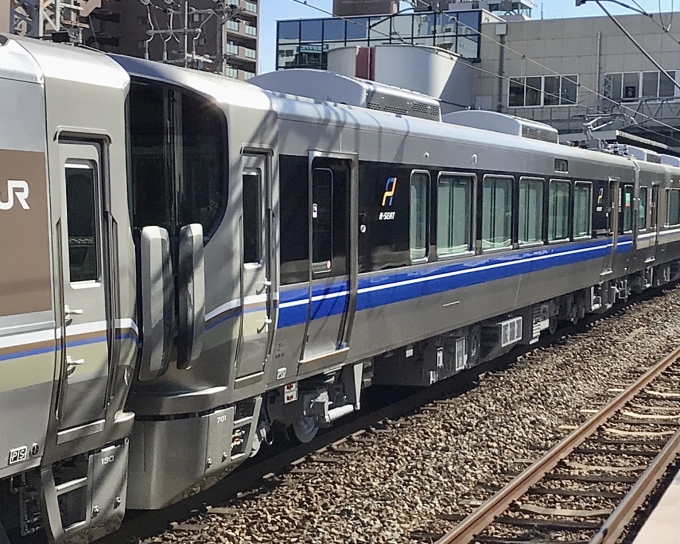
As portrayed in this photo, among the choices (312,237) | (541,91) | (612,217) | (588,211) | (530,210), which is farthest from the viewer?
(541,91)

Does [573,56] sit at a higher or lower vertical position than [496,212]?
higher

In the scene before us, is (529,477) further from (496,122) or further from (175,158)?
(496,122)

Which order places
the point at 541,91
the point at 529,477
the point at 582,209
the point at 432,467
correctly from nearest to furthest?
the point at 529,477, the point at 432,467, the point at 582,209, the point at 541,91

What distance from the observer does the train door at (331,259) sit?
7883 millimetres

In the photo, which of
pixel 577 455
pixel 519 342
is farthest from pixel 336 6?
pixel 577 455

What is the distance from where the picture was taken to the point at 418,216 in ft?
32.2

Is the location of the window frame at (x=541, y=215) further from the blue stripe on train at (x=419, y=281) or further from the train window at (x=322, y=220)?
the train window at (x=322, y=220)

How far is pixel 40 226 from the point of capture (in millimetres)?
5043

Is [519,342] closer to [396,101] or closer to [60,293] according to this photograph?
[396,101]

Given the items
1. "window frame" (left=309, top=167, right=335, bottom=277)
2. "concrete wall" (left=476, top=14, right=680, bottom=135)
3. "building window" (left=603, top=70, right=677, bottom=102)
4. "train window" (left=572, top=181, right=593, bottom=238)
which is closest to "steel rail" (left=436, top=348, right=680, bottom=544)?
"window frame" (left=309, top=167, right=335, bottom=277)

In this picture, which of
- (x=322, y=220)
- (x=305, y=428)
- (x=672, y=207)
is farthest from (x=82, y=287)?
(x=672, y=207)

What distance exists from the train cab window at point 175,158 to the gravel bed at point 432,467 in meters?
2.20

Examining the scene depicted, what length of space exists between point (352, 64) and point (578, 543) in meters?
37.0

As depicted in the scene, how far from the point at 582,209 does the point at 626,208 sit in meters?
3.36
